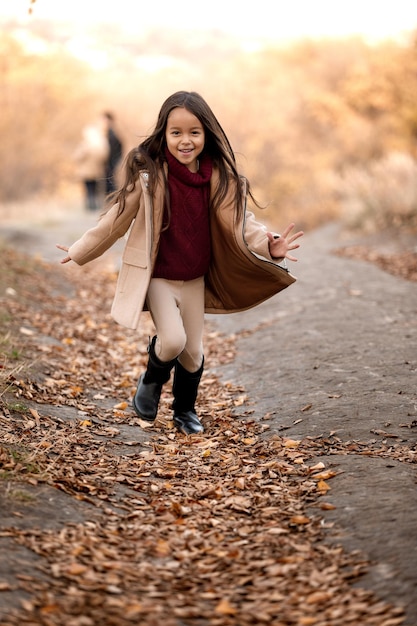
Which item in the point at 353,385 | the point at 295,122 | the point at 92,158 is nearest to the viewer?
the point at 353,385

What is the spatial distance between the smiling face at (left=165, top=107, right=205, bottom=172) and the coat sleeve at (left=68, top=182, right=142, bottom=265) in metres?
0.28

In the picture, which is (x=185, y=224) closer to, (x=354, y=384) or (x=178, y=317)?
(x=178, y=317)

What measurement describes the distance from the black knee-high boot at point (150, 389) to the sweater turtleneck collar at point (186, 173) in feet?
3.18

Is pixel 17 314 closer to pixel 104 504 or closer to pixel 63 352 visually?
pixel 63 352

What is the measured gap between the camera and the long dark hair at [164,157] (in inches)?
172

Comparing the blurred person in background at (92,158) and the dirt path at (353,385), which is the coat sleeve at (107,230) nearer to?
the dirt path at (353,385)

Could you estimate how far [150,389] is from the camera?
4867 mm

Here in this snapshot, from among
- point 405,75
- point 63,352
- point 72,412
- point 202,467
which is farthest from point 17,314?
point 405,75

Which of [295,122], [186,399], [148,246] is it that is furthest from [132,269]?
[295,122]

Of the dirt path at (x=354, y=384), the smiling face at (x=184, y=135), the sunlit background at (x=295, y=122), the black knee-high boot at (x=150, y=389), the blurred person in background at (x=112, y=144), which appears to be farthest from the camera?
the blurred person in background at (x=112, y=144)

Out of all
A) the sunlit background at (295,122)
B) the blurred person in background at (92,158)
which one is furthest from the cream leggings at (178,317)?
the blurred person in background at (92,158)

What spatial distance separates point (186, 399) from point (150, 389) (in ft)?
0.76

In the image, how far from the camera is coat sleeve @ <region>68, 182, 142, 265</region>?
4434mm

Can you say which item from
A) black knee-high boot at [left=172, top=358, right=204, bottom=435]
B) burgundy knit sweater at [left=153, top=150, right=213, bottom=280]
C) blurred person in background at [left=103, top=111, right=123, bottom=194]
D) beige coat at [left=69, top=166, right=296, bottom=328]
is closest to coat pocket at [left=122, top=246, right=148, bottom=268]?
beige coat at [left=69, top=166, right=296, bottom=328]
